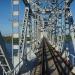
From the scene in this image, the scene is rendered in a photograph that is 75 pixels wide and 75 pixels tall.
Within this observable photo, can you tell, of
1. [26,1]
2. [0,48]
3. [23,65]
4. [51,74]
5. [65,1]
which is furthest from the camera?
[65,1]

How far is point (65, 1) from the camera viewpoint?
26078mm

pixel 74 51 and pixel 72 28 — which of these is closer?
pixel 74 51

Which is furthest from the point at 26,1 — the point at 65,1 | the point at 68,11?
the point at 68,11

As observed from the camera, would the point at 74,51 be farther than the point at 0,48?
Yes

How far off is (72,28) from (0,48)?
19.3 m

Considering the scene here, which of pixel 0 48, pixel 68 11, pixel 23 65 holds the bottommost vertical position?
pixel 23 65

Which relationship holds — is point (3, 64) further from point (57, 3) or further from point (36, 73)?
point (57, 3)

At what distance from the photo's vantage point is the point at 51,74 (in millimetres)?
15703

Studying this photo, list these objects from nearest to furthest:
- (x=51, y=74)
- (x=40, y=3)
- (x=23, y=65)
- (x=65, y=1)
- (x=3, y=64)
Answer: (x=3, y=64), (x=23, y=65), (x=51, y=74), (x=65, y=1), (x=40, y=3)

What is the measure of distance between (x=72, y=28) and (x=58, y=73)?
13442mm

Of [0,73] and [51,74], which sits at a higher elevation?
[0,73]

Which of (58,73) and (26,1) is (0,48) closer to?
(58,73)

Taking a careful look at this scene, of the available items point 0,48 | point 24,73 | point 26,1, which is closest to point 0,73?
point 0,48

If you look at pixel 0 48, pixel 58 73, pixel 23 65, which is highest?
pixel 0 48
